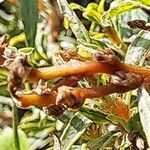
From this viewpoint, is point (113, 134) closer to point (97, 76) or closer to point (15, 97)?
point (97, 76)

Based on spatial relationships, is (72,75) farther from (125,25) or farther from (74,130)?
(125,25)

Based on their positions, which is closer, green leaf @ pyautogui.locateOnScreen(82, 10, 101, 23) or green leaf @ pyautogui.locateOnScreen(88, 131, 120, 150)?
green leaf @ pyautogui.locateOnScreen(88, 131, 120, 150)

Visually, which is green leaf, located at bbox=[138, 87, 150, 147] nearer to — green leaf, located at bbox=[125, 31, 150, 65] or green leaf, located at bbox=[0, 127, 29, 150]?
green leaf, located at bbox=[125, 31, 150, 65]

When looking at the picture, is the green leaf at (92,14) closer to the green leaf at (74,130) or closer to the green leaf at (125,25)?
the green leaf at (125,25)

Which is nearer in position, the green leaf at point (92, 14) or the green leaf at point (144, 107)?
the green leaf at point (144, 107)

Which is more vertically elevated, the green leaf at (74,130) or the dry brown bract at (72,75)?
the dry brown bract at (72,75)

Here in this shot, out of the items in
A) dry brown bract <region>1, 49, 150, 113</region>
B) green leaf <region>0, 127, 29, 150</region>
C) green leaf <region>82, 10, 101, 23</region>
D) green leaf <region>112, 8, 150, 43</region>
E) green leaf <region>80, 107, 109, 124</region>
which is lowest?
green leaf <region>0, 127, 29, 150</region>

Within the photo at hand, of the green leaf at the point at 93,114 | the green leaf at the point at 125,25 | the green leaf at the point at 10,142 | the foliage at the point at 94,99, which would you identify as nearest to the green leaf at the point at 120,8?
the foliage at the point at 94,99

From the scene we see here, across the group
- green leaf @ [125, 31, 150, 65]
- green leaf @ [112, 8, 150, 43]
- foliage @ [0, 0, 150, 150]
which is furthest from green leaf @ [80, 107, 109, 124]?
green leaf @ [112, 8, 150, 43]
